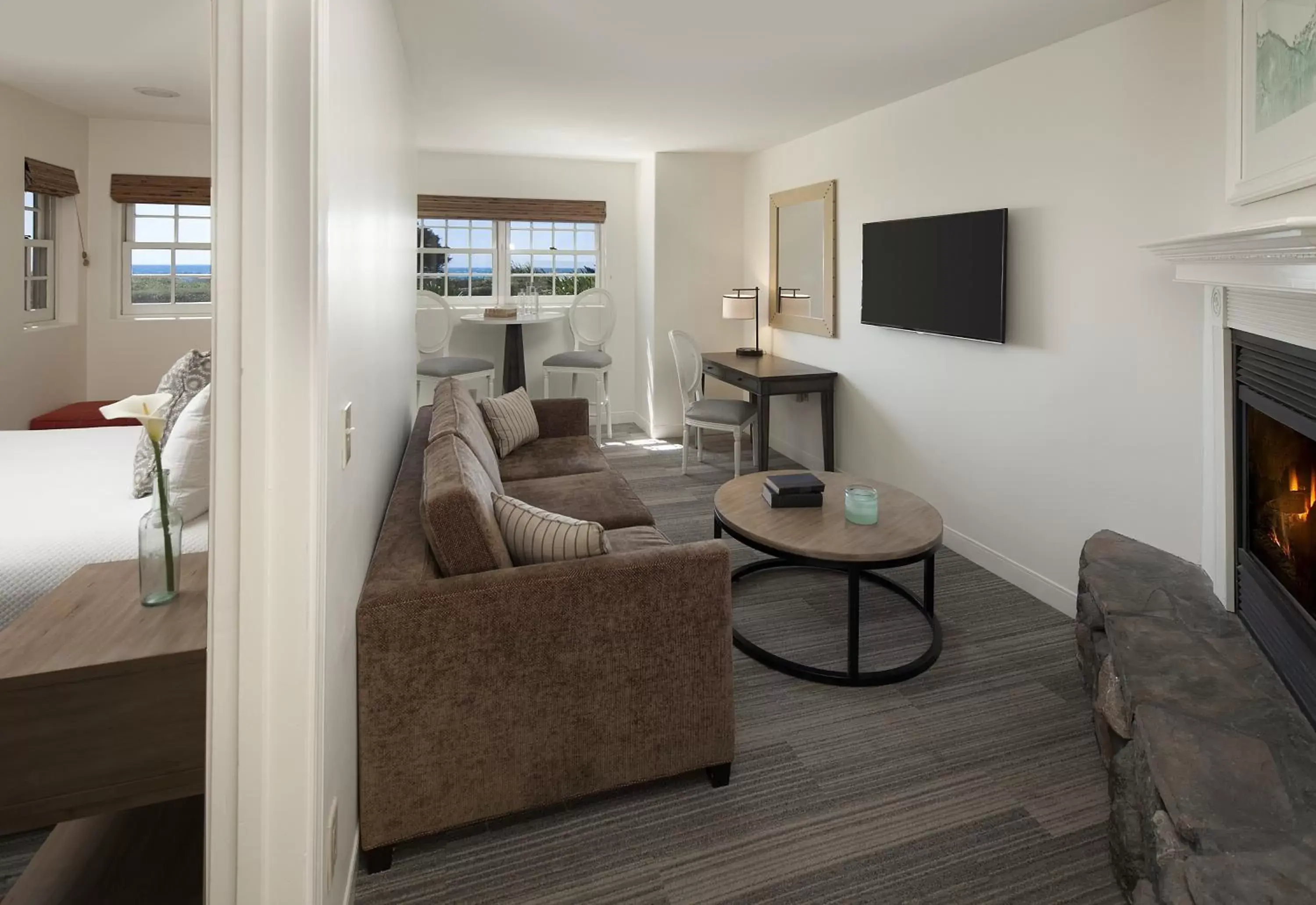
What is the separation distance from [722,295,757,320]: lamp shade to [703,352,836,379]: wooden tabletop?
1.04ft

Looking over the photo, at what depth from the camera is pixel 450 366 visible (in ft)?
18.5

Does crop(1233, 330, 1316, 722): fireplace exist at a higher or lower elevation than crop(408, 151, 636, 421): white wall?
lower

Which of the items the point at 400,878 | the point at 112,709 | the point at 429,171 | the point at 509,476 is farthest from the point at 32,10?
the point at 429,171

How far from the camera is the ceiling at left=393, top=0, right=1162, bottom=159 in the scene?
2.79m

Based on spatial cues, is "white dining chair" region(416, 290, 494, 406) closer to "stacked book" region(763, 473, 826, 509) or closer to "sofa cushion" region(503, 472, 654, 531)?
"sofa cushion" region(503, 472, 654, 531)

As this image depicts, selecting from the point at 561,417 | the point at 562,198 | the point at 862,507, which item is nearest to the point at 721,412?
the point at 561,417

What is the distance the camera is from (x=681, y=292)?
6.18 meters

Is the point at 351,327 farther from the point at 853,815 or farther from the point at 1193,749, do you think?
the point at 1193,749

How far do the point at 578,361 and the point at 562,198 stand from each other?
5.17 ft

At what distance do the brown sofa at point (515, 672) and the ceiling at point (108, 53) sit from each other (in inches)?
53.1

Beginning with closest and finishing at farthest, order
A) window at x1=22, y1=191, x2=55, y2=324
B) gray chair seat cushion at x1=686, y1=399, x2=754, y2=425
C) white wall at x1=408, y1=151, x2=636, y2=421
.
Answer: window at x1=22, y1=191, x2=55, y2=324 → gray chair seat cushion at x1=686, y1=399, x2=754, y2=425 → white wall at x1=408, y1=151, x2=636, y2=421

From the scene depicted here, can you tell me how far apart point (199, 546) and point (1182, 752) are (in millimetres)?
2286

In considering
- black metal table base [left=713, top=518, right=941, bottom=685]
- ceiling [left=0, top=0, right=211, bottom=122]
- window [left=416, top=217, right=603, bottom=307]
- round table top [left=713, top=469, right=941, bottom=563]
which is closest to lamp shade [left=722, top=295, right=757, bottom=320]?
window [left=416, top=217, right=603, bottom=307]

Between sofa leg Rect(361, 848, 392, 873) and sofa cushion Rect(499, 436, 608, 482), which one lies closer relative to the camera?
sofa leg Rect(361, 848, 392, 873)
